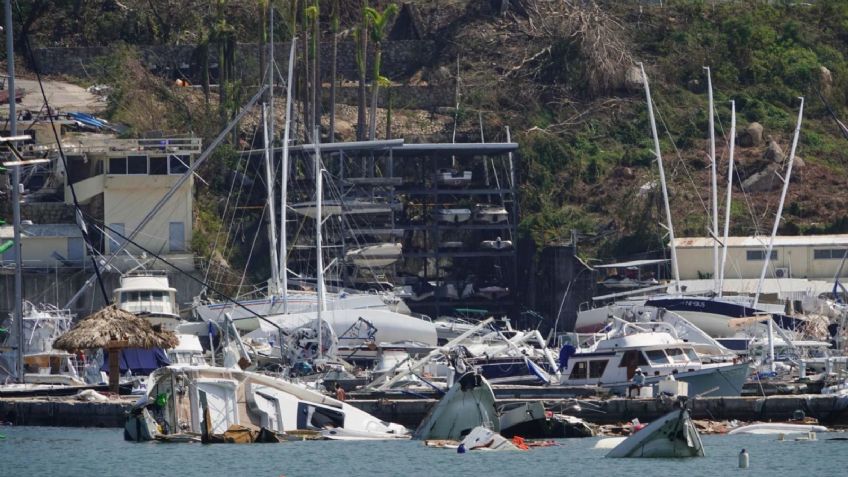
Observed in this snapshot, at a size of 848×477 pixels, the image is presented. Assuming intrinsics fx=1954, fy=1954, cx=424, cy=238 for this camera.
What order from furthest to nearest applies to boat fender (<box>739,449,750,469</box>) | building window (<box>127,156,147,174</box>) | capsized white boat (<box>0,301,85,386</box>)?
building window (<box>127,156,147,174</box>), capsized white boat (<box>0,301,85,386</box>), boat fender (<box>739,449,750,469</box>)

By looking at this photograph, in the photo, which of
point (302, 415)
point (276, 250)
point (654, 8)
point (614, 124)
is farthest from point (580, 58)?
point (302, 415)

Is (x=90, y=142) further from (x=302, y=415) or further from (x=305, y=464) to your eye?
(x=305, y=464)

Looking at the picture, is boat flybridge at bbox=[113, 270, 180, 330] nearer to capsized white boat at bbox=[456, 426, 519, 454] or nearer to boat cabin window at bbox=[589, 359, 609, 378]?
boat cabin window at bbox=[589, 359, 609, 378]

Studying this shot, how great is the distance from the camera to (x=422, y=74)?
97.8 meters

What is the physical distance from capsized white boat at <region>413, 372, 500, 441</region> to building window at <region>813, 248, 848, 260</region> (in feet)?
113

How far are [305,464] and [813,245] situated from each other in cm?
4147

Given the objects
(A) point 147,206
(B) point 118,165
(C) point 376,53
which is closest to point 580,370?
(A) point 147,206

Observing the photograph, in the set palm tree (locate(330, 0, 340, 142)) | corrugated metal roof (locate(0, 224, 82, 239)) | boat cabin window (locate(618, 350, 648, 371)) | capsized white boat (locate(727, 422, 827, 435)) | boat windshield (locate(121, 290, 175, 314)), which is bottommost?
capsized white boat (locate(727, 422, 827, 435))

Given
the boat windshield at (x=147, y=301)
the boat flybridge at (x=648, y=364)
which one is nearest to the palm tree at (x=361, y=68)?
the boat windshield at (x=147, y=301)

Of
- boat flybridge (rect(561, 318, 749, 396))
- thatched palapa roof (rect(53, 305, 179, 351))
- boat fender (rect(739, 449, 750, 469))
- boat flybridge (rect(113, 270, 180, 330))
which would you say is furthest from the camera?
boat flybridge (rect(113, 270, 180, 330))

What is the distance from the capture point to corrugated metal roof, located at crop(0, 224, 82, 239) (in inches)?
3206

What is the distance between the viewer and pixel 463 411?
51438mm

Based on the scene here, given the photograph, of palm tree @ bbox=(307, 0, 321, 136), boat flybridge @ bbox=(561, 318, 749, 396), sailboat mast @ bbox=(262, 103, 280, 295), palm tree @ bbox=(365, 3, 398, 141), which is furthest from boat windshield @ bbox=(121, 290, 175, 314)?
boat flybridge @ bbox=(561, 318, 749, 396)

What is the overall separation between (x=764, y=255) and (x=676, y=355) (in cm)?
2462
